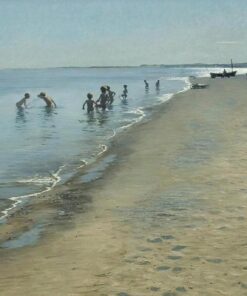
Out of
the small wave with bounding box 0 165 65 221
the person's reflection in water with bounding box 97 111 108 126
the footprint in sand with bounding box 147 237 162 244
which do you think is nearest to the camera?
the footprint in sand with bounding box 147 237 162 244

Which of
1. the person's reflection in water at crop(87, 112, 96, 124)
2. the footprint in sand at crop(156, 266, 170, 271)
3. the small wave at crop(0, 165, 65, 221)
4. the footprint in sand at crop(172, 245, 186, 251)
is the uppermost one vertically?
the person's reflection in water at crop(87, 112, 96, 124)

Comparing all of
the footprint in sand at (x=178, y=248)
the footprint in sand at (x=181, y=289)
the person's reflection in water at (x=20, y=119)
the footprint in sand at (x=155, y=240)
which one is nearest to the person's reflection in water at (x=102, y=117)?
the person's reflection in water at (x=20, y=119)

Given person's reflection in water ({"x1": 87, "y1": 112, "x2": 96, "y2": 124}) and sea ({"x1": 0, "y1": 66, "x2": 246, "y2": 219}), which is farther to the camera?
person's reflection in water ({"x1": 87, "y1": 112, "x2": 96, "y2": 124})

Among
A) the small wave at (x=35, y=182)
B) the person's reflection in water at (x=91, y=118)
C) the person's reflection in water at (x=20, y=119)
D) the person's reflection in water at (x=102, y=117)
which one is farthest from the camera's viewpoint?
the person's reflection in water at (x=20, y=119)

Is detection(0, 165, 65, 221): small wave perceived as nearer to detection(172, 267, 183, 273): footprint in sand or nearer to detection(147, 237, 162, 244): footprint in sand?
detection(147, 237, 162, 244): footprint in sand

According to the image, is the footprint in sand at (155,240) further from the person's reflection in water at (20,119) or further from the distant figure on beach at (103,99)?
the distant figure on beach at (103,99)

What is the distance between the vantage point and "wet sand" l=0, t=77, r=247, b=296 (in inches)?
240

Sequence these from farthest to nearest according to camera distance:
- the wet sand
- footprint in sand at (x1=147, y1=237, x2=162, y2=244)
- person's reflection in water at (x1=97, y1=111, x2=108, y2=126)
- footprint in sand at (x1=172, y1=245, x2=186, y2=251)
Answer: person's reflection in water at (x1=97, y1=111, x2=108, y2=126), footprint in sand at (x1=147, y1=237, x2=162, y2=244), footprint in sand at (x1=172, y1=245, x2=186, y2=251), the wet sand

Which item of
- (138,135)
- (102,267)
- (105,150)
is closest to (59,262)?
(102,267)

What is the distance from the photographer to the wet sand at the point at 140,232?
6.10 meters

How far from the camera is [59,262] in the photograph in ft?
22.6

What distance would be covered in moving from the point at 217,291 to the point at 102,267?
1559mm

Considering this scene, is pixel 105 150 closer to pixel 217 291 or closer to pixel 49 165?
pixel 49 165

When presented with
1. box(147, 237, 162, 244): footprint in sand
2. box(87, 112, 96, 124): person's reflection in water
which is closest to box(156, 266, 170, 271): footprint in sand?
box(147, 237, 162, 244): footprint in sand
